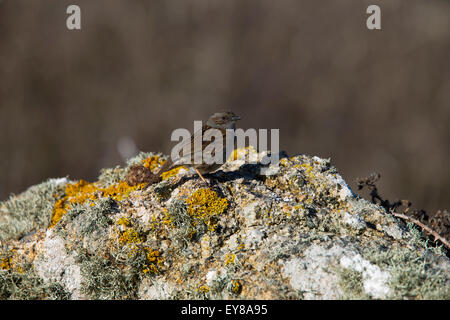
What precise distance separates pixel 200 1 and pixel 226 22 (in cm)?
109

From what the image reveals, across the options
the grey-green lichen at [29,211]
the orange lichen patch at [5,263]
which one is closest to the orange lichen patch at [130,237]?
the orange lichen patch at [5,263]

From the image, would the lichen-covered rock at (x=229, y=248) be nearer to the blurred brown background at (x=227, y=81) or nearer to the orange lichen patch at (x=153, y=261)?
the orange lichen patch at (x=153, y=261)

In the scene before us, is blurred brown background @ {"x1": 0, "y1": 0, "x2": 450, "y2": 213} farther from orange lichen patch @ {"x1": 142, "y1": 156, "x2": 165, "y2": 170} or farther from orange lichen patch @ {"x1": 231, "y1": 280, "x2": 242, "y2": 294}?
orange lichen patch @ {"x1": 231, "y1": 280, "x2": 242, "y2": 294}

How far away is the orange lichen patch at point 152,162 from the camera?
190 inches

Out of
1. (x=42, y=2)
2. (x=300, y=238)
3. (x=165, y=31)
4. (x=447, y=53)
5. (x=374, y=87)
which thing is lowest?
(x=300, y=238)

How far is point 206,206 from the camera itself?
3.68 metres

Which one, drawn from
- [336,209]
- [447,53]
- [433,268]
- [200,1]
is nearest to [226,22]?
[200,1]

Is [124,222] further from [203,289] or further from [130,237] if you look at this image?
[203,289]

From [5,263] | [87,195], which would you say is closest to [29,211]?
[87,195]

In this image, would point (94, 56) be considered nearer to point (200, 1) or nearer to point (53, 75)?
point (53, 75)

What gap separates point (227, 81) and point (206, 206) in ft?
26.4

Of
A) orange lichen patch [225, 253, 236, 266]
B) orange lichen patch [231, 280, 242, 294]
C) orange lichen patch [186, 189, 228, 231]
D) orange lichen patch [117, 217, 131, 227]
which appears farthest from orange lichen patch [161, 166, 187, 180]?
orange lichen patch [231, 280, 242, 294]

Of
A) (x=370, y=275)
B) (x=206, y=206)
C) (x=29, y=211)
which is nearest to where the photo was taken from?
(x=370, y=275)

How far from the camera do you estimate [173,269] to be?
3.33 meters
